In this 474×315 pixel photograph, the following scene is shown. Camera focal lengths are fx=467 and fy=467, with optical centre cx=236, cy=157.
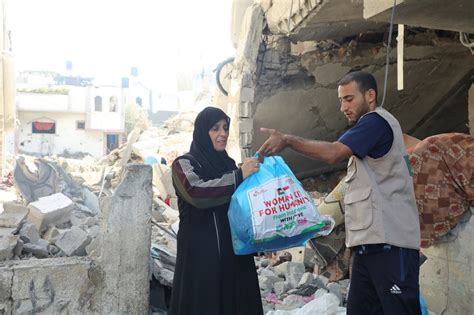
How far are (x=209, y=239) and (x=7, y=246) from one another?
180 cm

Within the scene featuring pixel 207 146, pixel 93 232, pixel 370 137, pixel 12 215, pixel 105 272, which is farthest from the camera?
pixel 93 232

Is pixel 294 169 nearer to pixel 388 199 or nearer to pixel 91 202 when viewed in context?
pixel 91 202

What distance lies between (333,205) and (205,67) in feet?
175

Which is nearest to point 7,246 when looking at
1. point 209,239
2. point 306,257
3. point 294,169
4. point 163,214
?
point 209,239

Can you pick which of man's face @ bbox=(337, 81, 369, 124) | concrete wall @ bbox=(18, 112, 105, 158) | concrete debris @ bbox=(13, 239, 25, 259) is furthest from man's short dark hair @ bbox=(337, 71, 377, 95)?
concrete wall @ bbox=(18, 112, 105, 158)

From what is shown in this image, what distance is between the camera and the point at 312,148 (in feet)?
7.55

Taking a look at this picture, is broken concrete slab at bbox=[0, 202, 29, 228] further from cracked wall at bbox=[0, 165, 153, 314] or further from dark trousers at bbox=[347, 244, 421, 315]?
dark trousers at bbox=[347, 244, 421, 315]

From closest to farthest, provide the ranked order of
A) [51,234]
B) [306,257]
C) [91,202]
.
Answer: [51,234]
[306,257]
[91,202]

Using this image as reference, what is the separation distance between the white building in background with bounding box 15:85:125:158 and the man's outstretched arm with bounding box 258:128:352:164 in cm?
3706

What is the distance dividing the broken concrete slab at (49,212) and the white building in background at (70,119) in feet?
112

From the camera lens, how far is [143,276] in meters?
3.51

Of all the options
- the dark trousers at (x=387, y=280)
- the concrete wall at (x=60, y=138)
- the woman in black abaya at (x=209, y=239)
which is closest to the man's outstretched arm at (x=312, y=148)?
the woman in black abaya at (x=209, y=239)

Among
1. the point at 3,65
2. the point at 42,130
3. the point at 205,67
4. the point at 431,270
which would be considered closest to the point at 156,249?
the point at 431,270

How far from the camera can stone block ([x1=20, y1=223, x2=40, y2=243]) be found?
404 cm
